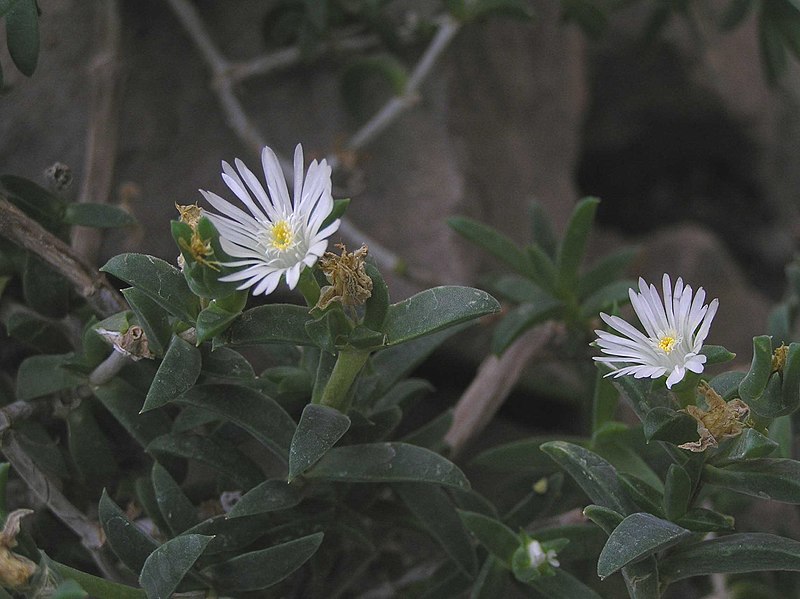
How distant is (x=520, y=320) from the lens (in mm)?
1234

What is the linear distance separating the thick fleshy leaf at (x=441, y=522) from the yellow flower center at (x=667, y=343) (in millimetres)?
333

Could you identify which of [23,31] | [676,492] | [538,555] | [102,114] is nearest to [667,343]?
[676,492]

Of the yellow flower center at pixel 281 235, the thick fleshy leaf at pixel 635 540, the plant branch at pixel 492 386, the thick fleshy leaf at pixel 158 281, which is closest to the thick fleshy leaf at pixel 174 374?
the thick fleshy leaf at pixel 158 281

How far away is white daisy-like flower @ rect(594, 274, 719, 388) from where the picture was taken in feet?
2.59

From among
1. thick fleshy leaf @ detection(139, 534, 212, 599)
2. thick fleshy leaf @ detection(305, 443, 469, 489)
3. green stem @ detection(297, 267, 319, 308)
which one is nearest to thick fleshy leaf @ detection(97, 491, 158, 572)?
thick fleshy leaf @ detection(139, 534, 212, 599)

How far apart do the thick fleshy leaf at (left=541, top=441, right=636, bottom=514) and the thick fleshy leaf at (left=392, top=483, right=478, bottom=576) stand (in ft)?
0.69

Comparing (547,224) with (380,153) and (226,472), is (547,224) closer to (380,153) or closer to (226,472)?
(380,153)

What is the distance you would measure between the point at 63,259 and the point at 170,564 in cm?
37

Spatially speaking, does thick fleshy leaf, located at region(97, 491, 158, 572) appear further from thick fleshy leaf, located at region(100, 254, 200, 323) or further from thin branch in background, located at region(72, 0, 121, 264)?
thin branch in background, located at region(72, 0, 121, 264)

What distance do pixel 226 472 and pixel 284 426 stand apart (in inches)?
4.2

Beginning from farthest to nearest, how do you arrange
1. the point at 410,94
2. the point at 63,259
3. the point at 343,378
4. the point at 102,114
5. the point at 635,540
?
the point at 410,94
the point at 102,114
the point at 63,259
the point at 343,378
the point at 635,540

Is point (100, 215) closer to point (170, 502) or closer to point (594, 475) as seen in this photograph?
point (170, 502)

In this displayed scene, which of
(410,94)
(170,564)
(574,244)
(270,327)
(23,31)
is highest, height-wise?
(410,94)

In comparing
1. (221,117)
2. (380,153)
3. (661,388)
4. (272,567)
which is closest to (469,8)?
(380,153)
